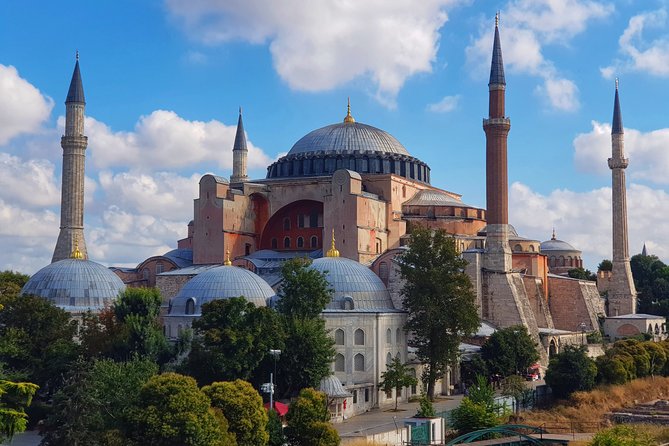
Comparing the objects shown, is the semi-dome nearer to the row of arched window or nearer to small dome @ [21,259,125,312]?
the row of arched window

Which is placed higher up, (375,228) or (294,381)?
(375,228)

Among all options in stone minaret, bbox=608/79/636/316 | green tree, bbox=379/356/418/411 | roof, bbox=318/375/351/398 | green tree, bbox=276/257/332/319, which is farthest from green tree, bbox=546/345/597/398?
stone minaret, bbox=608/79/636/316

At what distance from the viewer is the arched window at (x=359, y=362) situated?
27.4 m

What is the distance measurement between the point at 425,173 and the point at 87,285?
61.0ft

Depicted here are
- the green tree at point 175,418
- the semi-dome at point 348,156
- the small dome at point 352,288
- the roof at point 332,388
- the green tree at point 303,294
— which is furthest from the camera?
the semi-dome at point 348,156

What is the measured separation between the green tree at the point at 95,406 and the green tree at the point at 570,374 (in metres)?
13.7

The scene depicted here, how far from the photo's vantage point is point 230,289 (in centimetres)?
2814

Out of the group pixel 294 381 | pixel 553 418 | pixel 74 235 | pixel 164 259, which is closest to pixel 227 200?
pixel 164 259

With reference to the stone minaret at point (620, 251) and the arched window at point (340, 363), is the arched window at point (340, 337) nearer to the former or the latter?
the arched window at point (340, 363)

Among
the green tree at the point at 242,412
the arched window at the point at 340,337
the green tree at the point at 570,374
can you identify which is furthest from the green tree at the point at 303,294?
the green tree at the point at 570,374

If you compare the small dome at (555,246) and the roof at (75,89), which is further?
the small dome at (555,246)

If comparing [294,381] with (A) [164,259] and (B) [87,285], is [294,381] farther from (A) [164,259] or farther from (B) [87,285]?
(A) [164,259]

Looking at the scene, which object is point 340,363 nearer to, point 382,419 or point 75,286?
point 382,419

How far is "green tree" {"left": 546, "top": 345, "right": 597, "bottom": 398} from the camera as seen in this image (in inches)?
1126
